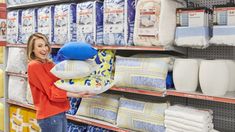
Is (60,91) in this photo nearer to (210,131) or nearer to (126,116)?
(126,116)

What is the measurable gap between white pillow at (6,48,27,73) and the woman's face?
46.3 inches

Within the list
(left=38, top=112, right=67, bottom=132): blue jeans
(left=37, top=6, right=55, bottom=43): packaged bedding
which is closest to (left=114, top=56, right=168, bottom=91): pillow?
(left=38, top=112, right=67, bottom=132): blue jeans

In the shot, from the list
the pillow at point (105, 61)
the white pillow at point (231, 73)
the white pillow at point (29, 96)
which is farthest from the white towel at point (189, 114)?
the white pillow at point (29, 96)

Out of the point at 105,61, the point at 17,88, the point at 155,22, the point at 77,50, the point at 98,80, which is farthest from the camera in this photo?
the point at 17,88

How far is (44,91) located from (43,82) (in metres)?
0.09

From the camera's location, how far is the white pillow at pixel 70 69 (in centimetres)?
266

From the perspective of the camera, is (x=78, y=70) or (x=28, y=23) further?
(x=28, y=23)

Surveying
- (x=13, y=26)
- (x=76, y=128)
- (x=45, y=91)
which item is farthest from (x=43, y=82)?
(x=13, y=26)

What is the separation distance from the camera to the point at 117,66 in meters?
2.86

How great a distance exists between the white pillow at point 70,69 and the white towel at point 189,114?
741 millimetres

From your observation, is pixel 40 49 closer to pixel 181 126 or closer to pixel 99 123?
pixel 99 123

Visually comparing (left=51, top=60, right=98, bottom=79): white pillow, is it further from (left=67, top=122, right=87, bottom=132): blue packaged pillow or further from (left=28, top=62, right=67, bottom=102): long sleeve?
(left=67, top=122, right=87, bottom=132): blue packaged pillow

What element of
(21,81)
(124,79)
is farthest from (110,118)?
(21,81)

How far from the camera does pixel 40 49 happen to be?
2.69 m
